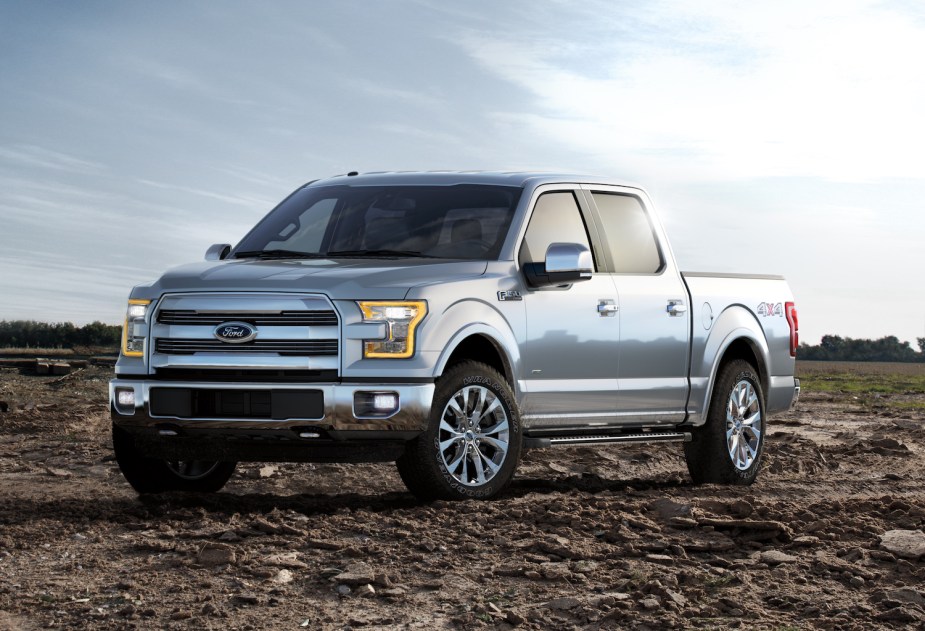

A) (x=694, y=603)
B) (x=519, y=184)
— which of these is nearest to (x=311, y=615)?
(x=694, y=603)

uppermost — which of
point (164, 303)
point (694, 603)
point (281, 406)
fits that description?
point (164, 303)

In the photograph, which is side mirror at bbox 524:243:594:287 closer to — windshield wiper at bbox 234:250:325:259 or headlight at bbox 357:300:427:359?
headlight at bbox 357:300:427:359

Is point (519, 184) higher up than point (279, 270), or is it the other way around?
point (519, 184)

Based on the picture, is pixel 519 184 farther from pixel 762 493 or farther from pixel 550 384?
pixel 762 493

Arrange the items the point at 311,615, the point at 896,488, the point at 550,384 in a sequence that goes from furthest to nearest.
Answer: the point at 896,488 → the point at 550,384 → the point at 311,615

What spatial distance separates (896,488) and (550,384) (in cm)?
414

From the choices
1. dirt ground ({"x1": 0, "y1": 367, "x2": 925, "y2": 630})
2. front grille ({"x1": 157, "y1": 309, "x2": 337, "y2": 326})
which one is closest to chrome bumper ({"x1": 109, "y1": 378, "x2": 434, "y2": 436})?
front grille ({"x1": 157, "y1": 309, "x2": 337, "y2": 326})

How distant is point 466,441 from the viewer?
8.57 metres

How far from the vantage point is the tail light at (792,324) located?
12070 mm

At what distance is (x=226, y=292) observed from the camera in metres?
8.36

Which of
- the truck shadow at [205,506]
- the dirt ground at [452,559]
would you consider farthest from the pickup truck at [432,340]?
the dirt ground at [452,559]

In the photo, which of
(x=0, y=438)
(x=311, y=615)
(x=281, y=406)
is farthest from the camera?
(x=0, y=438)

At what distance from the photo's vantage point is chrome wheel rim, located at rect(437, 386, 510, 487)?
848 centimetres

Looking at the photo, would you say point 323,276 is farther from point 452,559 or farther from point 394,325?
point 452,559
